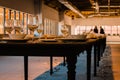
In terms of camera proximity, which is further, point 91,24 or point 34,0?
point 91,24

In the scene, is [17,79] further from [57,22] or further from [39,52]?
[57,22]

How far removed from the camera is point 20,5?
14.2 m

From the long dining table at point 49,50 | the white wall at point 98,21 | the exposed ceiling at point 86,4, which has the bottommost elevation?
the long dining table at point 49,50

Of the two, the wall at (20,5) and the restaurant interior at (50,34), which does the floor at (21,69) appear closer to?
the restaurant interior at (50,34)

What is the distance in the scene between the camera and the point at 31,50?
7.72 feet

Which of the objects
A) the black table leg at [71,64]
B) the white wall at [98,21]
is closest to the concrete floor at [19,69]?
the black table leg at [71,64]

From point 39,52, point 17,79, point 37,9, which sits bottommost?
point 17,79

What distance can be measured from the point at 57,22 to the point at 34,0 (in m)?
8.31

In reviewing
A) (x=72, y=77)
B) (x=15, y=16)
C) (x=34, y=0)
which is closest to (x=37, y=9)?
(x=34, y=0)

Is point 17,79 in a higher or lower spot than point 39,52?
lower

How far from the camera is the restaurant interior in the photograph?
8.34ft

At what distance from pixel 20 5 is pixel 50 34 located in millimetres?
9160

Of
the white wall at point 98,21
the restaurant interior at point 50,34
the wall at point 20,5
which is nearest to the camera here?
the restaurant interior at point 50,34

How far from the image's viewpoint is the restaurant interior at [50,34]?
100 inches
